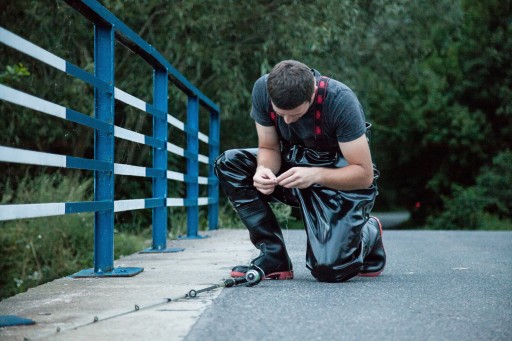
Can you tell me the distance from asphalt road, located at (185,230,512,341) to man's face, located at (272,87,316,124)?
0.80m

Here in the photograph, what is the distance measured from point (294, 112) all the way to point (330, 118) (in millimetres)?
246

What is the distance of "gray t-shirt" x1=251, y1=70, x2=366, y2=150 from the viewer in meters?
4.02

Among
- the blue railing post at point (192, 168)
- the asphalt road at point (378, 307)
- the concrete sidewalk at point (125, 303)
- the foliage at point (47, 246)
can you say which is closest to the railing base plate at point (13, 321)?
the concrete sidewalk at point (125, 303)

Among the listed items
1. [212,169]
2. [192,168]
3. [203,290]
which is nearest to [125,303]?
[203,290]

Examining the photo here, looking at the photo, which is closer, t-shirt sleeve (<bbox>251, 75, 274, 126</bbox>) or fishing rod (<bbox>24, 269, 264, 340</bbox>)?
fishing rod (<bbox>24, 269, 264, 340</bbox>)

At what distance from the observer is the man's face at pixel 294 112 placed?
3.88m

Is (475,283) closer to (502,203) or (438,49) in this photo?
(502,203)

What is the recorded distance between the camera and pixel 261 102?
4.18 meters

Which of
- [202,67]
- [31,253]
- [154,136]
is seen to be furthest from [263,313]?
[202,67]

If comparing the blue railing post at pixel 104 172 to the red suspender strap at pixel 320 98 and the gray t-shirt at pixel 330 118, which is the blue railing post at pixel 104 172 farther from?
the red suspender strap at pixel 320 98

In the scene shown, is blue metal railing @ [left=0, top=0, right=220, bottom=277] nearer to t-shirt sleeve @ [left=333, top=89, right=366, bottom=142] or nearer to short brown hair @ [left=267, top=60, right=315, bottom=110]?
short brown hair @ [left=267, top=60, right=315, bottom=110]

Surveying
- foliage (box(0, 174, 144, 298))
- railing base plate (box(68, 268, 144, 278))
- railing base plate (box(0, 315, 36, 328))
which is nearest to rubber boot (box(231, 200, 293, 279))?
railing base plate (box(68, 268, 144, 278))

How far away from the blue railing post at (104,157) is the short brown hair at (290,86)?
964mm

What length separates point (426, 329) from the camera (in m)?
2.79
